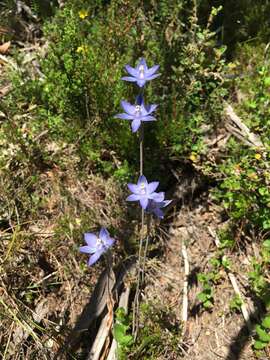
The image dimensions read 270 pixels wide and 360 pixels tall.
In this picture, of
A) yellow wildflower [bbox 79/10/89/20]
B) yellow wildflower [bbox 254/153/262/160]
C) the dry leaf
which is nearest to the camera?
yellow wildflower [bbox 254/153/262/160]

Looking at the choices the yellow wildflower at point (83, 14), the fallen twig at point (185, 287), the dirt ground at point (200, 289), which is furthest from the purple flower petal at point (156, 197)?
the yellow wildflower at point (83, 14)

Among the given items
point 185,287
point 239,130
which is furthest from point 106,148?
point 185,287

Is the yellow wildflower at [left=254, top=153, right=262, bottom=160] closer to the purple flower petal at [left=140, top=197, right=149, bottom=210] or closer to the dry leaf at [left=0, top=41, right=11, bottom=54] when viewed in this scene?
the purple flower petal at [left=140, top=197, right=149, bottom=210]

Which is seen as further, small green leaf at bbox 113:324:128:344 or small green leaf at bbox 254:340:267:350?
small green leaf at bbox 254:340:267:350

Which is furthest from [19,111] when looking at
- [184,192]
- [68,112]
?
[184,192]

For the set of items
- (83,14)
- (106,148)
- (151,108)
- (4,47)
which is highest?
(151,108)

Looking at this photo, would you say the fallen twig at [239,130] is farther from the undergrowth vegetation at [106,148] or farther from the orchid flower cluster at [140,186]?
the orchid flower cluster at [140,186]

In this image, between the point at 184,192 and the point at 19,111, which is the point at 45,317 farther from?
the point at 19,111

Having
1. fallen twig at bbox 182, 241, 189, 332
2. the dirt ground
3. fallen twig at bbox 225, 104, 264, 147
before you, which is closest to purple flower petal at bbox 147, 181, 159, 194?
the dirt ground

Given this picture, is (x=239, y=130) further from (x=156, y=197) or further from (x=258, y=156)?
(x=156, y=197)
